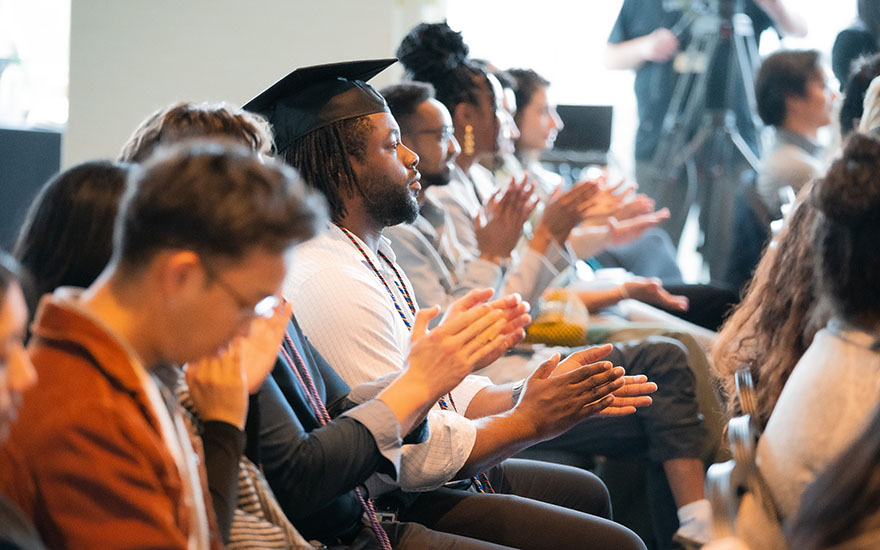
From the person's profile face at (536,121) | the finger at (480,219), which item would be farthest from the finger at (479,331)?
the person's profile face at (536,121)

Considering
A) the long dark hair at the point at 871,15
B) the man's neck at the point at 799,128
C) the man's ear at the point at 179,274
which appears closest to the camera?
the man's ear at the point at 179,274

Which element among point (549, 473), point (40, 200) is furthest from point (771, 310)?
point (40, 200)

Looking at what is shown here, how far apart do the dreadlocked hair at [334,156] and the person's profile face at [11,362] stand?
40.8 inches

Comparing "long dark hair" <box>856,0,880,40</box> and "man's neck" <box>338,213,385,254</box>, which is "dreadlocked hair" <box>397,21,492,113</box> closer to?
"man's neck" <box>338,213,385,254</box>

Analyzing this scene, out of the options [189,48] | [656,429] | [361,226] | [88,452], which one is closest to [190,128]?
[361,226]

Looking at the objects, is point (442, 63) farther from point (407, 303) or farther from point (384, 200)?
point (407, 303)

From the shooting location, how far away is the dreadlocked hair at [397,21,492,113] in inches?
112

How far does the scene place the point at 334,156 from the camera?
1.89m

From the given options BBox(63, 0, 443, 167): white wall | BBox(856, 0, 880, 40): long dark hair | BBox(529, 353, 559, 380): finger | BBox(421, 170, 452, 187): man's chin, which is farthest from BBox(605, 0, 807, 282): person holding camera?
BBox(529, 353, 559, 380): finger

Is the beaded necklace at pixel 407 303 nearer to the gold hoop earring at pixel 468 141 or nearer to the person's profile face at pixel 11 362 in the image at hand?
the person's profile face at pixel 11 362

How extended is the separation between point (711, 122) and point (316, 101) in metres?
2.99

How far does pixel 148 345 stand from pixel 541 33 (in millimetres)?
4467

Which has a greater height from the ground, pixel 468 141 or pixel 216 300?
pixel 216 300

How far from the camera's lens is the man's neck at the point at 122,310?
0.99 metres
